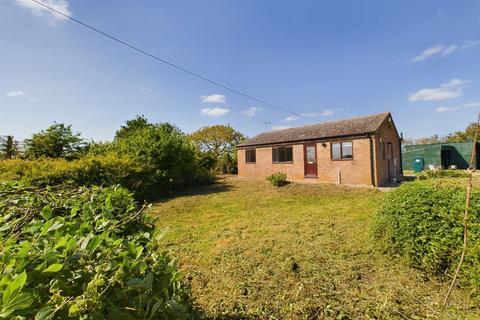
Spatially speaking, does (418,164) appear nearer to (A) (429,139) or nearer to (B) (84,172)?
(B) (84,172)

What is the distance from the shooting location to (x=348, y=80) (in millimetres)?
15633

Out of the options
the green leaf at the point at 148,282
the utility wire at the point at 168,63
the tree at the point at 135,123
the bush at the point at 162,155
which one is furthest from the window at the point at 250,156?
the green leaf at the point at 148,282

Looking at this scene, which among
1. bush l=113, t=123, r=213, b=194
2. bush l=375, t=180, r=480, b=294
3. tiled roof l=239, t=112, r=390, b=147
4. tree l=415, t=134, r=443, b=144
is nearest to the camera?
bush l=375, t=180, r=480, b=294

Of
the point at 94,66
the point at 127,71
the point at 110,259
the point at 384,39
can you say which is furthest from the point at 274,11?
the point at 110,259

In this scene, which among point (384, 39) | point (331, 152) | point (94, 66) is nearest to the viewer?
point (94, 66)

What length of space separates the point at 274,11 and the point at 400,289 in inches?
418

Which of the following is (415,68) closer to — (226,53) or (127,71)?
(226,53)

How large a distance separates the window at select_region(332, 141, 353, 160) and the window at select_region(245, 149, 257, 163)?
6.51 meters

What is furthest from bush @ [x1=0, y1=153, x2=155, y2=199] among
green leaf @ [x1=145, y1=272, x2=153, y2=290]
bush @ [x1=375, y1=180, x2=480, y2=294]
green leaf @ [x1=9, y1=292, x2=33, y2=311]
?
bush @ [x1=375, y1=180, x2=480, y2=294]

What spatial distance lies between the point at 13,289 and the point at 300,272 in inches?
151

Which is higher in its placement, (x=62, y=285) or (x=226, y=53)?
(x=226, y=53)

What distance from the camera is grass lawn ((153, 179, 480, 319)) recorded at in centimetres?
290

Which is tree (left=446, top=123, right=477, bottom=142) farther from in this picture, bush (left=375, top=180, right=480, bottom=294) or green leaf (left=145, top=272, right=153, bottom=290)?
green leaf (left=145, top=272, right=153, bottom=290)

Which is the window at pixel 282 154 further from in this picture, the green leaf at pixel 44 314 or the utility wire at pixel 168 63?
the green leaf at pixel 44 314
